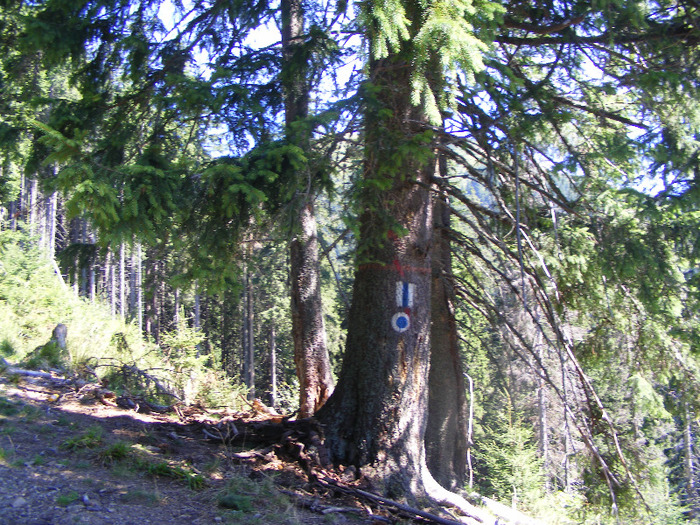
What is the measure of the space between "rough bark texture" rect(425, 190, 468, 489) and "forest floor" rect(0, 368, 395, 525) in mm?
2794

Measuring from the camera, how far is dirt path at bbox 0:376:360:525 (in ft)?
12.6

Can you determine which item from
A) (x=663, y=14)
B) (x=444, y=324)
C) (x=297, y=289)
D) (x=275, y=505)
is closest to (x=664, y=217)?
(x=663, y=14)

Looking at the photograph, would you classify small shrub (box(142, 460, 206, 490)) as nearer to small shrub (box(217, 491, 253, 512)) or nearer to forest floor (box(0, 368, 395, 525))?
forest floor (box(0, 368, 395, 525))

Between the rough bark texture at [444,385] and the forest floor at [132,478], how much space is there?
2794 mm

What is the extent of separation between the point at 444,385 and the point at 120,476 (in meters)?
4.71

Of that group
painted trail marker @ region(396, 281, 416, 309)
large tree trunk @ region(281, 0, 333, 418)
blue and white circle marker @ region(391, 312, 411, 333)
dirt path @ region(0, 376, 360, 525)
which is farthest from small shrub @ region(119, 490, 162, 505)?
large tree trunk @ region(281, 0, 333, 418)

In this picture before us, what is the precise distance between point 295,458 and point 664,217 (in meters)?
5.07

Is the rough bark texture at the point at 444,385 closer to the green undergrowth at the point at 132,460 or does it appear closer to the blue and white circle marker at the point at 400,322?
the blue and white circle marker at the point at 400,322

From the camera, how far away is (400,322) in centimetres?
558

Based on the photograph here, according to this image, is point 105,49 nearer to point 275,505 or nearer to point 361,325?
point 361,325

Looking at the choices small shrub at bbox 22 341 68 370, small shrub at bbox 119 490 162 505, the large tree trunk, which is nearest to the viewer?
small shrub at bbox 119 490 162 505

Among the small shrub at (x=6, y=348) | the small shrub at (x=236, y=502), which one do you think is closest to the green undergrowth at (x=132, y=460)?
the small shrub at (x=236, y=502)

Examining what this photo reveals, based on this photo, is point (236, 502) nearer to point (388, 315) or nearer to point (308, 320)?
point (388, 315)

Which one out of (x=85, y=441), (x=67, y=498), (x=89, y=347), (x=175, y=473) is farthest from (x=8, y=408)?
(x=89, y=347)
